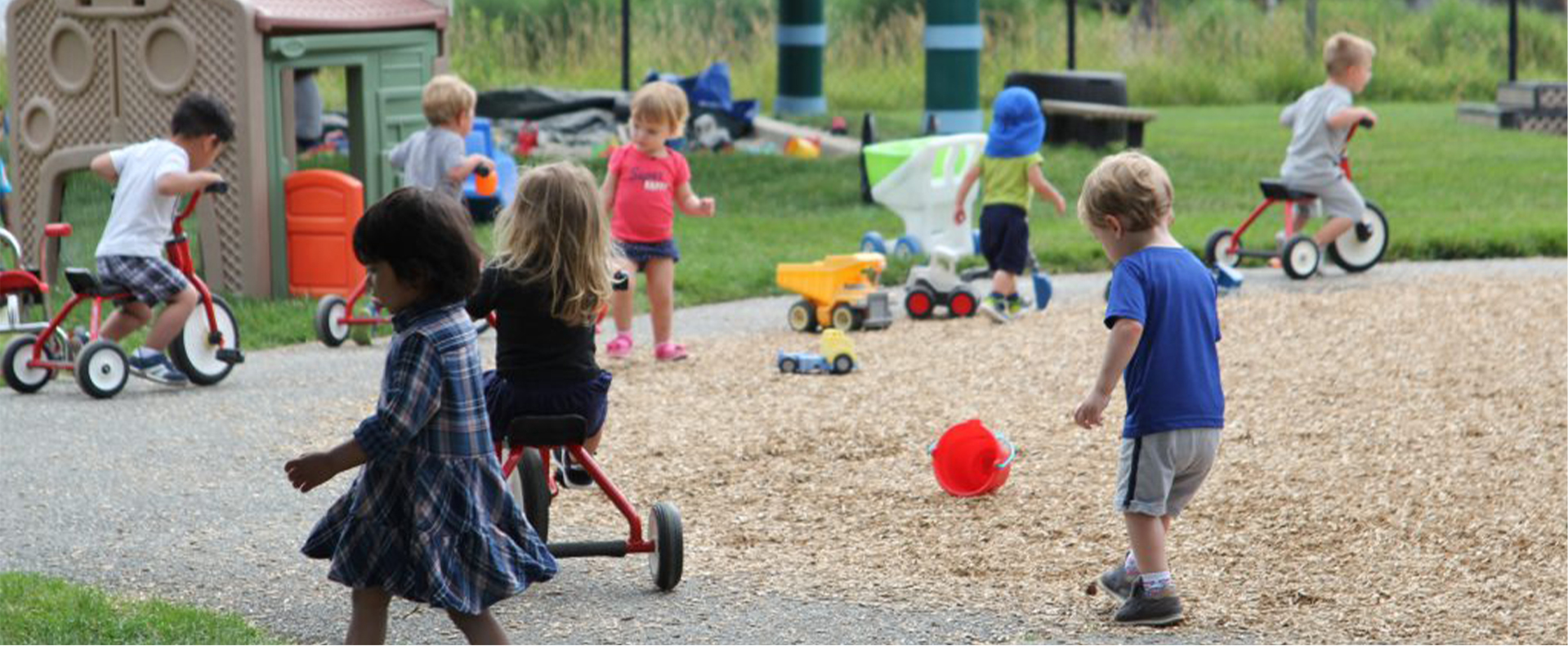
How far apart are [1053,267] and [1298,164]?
167 centimetres

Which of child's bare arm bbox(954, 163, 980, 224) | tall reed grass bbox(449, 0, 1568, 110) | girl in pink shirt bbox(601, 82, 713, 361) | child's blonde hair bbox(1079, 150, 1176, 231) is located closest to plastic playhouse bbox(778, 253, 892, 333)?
child's bare arm bbox(954, 163, 980, 224)

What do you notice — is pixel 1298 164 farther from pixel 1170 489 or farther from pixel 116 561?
pixel 116 561

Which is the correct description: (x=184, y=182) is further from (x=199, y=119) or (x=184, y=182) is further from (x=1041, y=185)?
(x=1041, y=185)

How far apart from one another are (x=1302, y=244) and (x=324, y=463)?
902 cm

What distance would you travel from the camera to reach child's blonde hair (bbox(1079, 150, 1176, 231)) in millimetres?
5465

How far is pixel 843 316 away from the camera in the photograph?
35.2 feet

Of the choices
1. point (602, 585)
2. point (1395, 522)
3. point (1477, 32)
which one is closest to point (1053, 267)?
point (1395, 522)

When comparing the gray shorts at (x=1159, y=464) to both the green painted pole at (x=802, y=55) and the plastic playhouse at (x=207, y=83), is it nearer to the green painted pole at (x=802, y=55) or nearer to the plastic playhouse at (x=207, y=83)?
the plastic playhouse at (x=207, y=83)

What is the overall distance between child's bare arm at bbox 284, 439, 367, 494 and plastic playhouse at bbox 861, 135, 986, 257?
8433 millimetres

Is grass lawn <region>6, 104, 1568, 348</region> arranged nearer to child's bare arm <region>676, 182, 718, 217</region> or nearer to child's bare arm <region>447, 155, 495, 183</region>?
child's bare arm <region>447, 155, 495, 183</region>

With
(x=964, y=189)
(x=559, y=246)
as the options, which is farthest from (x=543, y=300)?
(x=964, y=189)

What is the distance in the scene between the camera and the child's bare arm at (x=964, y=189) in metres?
11.4

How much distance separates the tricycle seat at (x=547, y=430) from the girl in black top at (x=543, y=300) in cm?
11

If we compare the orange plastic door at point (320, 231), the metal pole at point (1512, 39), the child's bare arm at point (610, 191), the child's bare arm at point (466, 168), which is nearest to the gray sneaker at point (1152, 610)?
the child's bare arm at point (610, 191)
